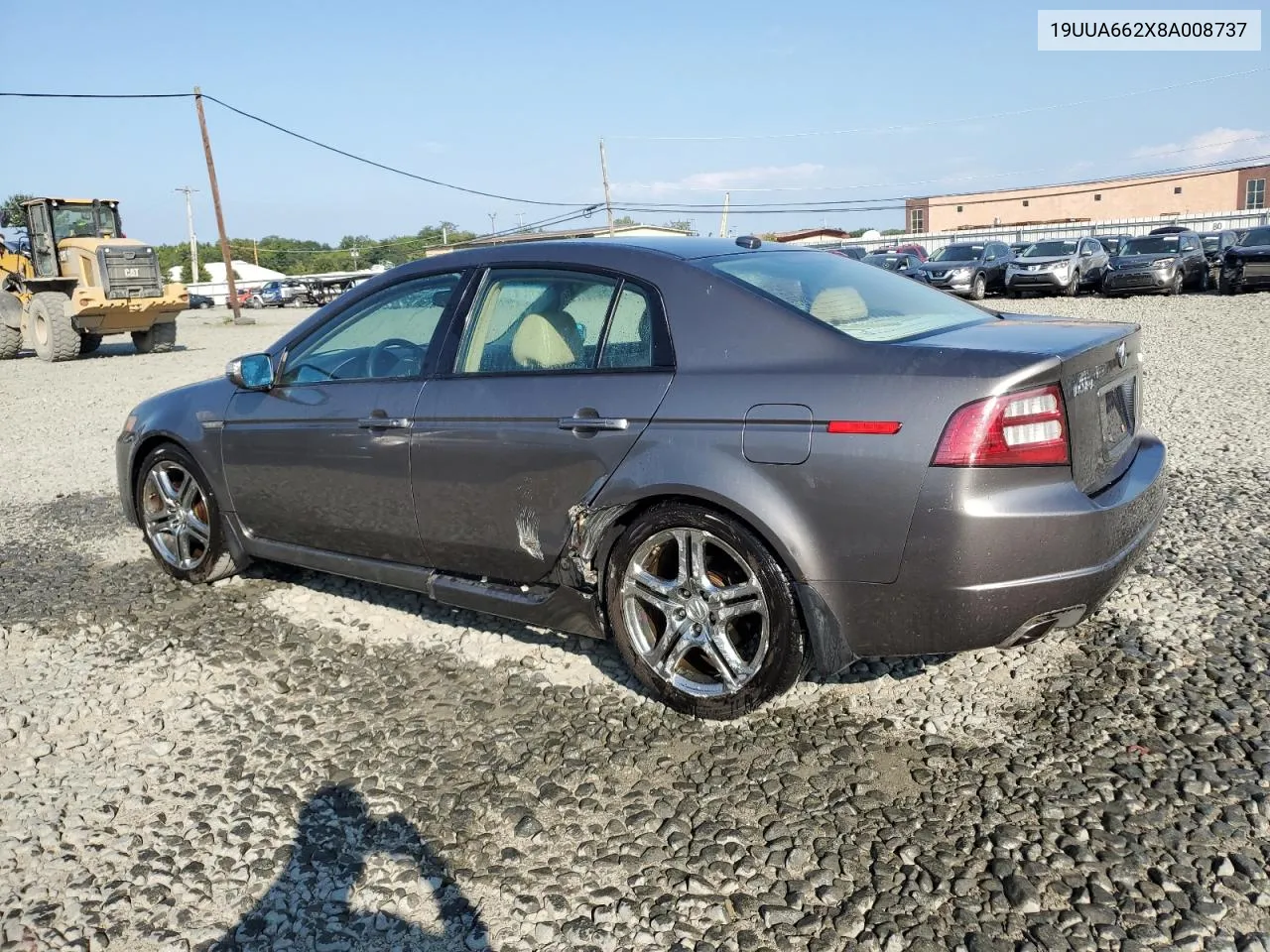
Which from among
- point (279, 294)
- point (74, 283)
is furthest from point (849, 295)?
point (279, 294)

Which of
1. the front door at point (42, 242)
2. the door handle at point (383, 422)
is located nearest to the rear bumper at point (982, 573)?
the door handle at point (383, 422)

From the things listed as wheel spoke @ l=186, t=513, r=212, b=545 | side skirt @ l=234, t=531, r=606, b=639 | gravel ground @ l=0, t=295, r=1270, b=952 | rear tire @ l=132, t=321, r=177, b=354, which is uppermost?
rear tire @ l=132, t=321, r=177, b=354

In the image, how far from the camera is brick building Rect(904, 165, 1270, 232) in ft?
246

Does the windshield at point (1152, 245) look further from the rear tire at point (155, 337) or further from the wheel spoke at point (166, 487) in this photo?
the wheel spoke at point (166, 487)

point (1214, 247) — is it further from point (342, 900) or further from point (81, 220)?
point (342, 900)

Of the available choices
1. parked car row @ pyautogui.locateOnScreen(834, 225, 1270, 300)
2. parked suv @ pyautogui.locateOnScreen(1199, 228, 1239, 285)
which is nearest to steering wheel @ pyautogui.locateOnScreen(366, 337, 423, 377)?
parked car row @ pyautogui.locateOnScreen(834, 225, 1270, 300)

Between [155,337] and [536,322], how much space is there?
21.0 m

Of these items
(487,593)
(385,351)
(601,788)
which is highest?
(385,351)

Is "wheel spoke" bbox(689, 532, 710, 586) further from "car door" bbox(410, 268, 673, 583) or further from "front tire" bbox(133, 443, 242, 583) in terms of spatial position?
"front tire" bbox(133, 443, 242, 583)

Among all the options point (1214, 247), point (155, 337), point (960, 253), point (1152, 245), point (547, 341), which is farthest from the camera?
point (1214, 247)

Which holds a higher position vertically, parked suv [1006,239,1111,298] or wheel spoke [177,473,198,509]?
parked suv [1006,239,1111,298]

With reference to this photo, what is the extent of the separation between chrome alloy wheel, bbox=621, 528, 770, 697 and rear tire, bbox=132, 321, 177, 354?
70.5 feet

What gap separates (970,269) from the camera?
23062mm

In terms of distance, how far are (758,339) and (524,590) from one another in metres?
1.30
